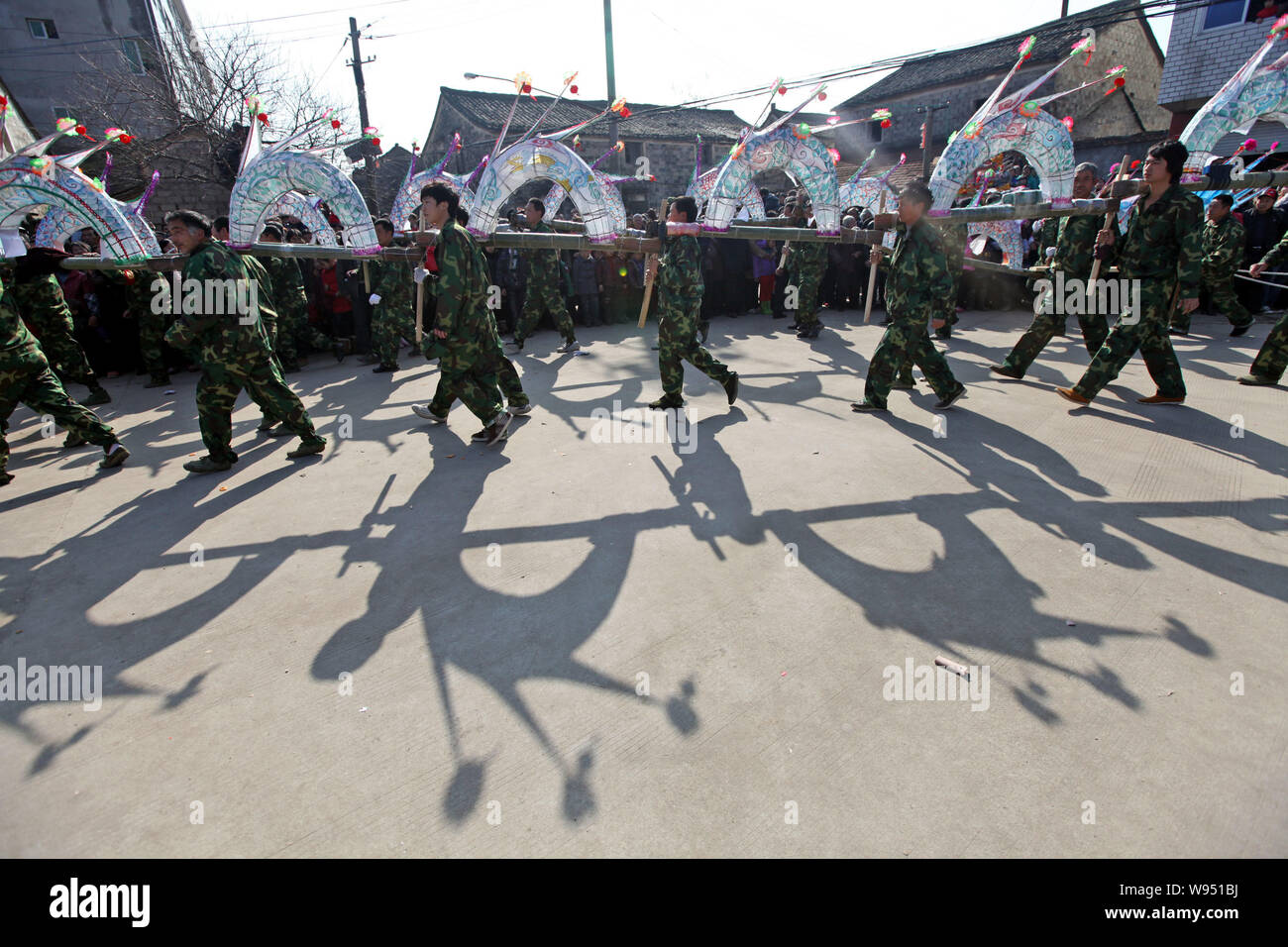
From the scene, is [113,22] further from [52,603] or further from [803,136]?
[52,603]

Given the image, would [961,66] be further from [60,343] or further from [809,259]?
[60,343]

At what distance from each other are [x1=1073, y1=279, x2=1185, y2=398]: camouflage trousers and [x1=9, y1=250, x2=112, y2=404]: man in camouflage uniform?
9108mm

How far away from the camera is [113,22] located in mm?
18422

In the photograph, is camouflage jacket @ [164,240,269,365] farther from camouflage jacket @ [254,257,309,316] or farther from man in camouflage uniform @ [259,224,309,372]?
camouflage jacket @ [254,257,309,316]

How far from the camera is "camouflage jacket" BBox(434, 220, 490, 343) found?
15.0 ft

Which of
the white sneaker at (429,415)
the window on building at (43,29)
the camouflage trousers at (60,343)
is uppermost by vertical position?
the window on building at (43,29)

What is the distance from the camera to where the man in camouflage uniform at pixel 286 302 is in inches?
306

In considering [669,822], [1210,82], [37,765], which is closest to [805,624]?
[669,822]

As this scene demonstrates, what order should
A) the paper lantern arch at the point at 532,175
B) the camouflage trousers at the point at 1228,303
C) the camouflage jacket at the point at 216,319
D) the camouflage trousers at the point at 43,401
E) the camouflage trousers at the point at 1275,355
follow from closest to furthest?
1. the camouflage jacket at the point at 216,319
2. the camouflage trousers at the point at 43,401
3. the camouflage trousers at the point at 1275,355
4. the paper lantern arch at the point at 532,175
5. the camouflage trousers at the point at 1228,303

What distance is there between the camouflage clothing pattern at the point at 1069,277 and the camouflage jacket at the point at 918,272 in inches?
59.4

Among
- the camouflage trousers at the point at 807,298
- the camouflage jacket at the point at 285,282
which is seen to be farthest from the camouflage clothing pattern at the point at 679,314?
the camouflage jacket at the point at 285,282

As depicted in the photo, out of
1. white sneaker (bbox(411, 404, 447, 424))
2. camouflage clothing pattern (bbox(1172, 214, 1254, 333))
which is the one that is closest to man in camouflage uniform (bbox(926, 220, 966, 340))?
camouflage clothing pattern (bbox(1172, 214, 1254, 333))

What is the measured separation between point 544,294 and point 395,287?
6.61 ft

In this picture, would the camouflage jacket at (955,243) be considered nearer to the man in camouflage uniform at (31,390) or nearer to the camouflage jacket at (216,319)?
the camouflage jacket at (216,319)
